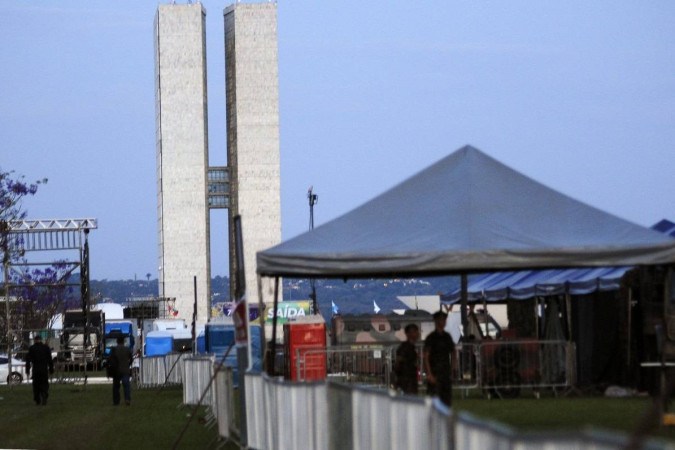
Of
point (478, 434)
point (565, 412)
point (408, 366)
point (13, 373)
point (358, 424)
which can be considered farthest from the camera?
point (13, 373)

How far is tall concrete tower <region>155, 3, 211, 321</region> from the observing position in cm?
12838

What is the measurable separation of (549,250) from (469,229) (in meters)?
1.04

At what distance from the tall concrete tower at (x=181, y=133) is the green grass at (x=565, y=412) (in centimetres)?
10134

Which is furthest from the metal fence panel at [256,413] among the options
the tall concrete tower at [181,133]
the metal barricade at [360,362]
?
the tall concrete tower at [181,133]

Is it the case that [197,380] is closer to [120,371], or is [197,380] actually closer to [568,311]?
[120,371]

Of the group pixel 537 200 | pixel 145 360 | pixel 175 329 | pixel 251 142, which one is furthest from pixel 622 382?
pixel 251 142

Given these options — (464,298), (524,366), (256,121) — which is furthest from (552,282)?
(256,121)

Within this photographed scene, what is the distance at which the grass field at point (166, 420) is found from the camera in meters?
19.8

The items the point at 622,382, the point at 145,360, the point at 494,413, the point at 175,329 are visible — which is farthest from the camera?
the point at 175,329

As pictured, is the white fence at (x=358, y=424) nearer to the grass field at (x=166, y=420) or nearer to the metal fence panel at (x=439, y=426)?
the metal fence panel at (x=439, y=426)

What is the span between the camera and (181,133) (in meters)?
130

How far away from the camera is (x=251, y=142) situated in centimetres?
12888

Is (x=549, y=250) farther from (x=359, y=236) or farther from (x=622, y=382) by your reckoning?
(x=622, y=382)

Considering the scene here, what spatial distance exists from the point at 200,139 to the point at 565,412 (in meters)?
110
